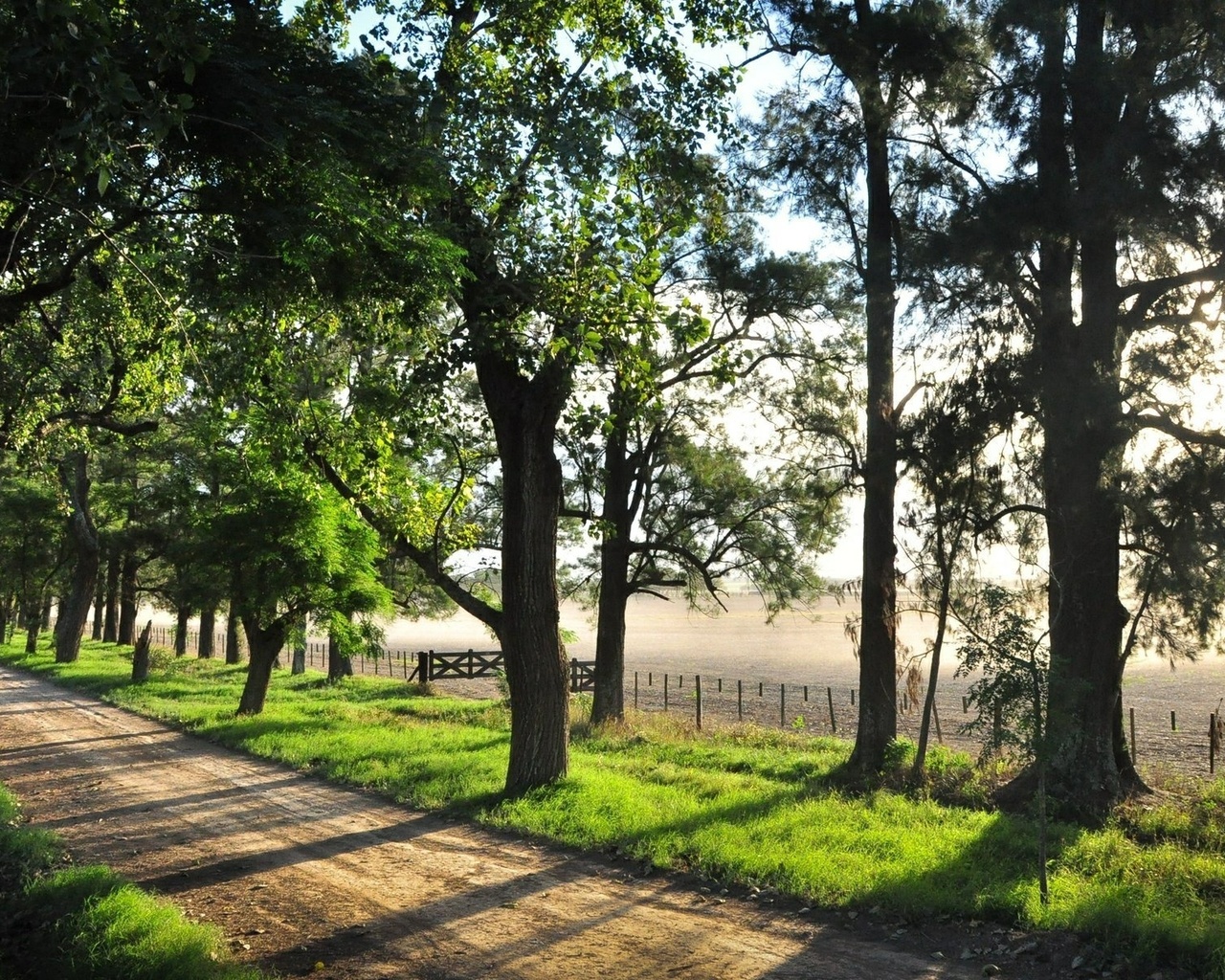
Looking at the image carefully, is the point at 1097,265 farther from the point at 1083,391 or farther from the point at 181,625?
the point at 181,625

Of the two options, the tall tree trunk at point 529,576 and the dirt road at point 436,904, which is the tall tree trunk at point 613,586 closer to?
the tall tree trunk at point 529,576

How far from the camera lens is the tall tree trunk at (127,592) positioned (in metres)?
39.0

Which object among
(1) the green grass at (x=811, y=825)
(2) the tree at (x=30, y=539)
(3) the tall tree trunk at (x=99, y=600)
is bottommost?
(1) the green grass at (x=811, y=825)

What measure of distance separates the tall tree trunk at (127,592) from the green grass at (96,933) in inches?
1284

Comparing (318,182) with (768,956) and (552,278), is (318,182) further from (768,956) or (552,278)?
(768,956)

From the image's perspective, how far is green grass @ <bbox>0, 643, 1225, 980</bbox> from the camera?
750cm

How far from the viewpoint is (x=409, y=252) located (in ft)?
26.3

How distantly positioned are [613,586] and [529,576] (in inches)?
437

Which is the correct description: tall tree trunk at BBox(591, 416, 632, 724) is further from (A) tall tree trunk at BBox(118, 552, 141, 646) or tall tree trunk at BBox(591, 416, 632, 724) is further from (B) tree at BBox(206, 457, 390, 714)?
(A) tall tree trunk at BBox(118, 552, 141, 646)

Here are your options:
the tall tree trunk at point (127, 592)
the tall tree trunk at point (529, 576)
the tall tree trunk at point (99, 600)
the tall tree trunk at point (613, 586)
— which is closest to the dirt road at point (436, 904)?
the tall tree trunk at point (529, 576)

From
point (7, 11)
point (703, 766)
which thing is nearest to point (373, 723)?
point (703, 766)

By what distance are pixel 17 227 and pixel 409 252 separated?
3.00 meters

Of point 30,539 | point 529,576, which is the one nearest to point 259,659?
point 529,576

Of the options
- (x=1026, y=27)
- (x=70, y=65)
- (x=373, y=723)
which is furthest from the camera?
(x=373, y=723)
